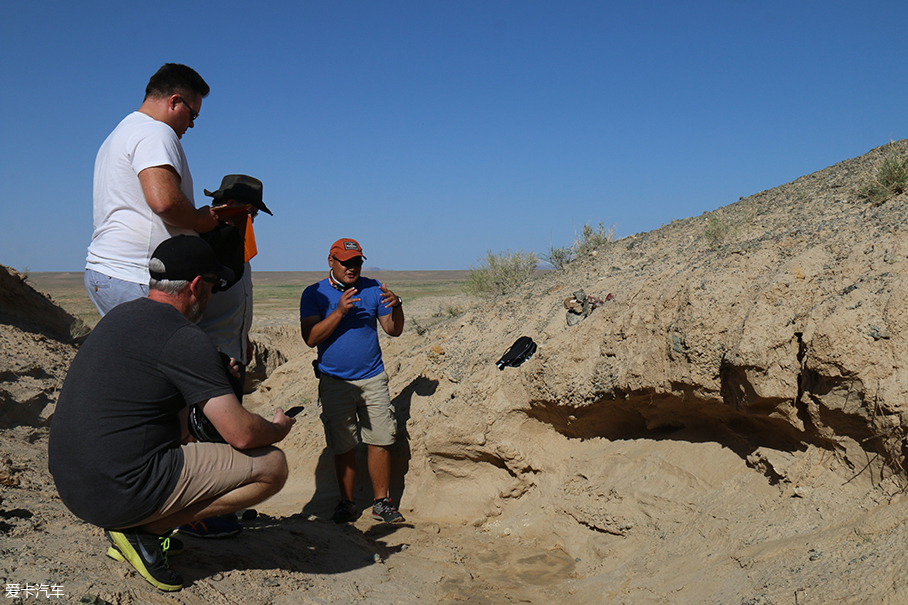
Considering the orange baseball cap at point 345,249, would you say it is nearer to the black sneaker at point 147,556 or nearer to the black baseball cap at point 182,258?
the black baseball cap at point 182,258

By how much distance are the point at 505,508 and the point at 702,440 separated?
1748mm

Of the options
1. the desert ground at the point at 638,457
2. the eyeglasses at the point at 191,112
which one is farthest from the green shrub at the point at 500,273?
the eyeglasses at the point at 191,112

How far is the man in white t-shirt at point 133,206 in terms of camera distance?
9.33ft

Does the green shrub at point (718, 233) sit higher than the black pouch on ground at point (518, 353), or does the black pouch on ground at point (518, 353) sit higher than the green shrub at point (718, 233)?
the green shrub at point (718, 233)

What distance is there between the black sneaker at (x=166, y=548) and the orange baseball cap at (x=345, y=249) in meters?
2.24

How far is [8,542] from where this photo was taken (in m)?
2.70

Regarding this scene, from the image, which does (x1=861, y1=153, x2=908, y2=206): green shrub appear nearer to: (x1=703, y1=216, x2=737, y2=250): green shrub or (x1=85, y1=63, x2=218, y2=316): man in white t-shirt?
(x1=703, y1=216, x2=737, y2=250): green shrub

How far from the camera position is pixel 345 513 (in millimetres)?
4633

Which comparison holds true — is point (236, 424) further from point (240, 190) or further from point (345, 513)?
point (345, 513)

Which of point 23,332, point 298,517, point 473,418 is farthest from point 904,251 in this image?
point 23,332

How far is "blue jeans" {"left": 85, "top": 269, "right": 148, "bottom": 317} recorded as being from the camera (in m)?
2.88

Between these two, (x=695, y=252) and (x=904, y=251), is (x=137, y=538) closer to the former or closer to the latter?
(x=904, y=251)

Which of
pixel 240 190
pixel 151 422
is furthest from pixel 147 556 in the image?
pixel 240 190

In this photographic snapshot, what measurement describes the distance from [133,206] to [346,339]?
1946mm
